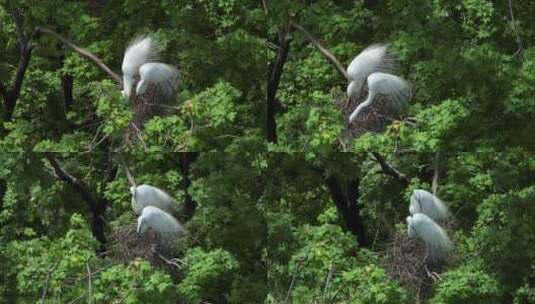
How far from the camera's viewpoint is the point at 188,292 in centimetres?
918

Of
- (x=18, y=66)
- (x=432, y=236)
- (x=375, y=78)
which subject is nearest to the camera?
(x=375, y=78)

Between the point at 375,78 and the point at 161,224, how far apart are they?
48.3 inches

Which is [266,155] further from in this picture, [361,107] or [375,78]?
[375,78]

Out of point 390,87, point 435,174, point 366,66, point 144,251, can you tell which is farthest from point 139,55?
point 435,174

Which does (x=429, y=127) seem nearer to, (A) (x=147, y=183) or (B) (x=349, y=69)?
(B) (x=349, y=69)

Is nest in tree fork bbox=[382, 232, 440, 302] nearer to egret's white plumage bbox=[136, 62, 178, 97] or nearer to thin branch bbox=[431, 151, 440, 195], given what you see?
thin branch bbox=[431, 151, 440, 195]

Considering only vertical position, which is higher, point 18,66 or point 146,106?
point 18,66

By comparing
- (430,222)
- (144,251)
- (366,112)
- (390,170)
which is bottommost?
(144,251)

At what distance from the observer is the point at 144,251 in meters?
9.28

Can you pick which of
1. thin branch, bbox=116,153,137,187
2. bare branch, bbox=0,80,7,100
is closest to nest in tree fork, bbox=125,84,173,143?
thin branch, bbox=116,153,137,187

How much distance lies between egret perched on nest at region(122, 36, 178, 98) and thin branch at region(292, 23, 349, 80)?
2.05 ft

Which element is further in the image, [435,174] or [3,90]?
[3,90]

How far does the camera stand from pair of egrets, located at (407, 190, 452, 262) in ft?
29.9

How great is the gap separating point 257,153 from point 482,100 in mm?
1082
